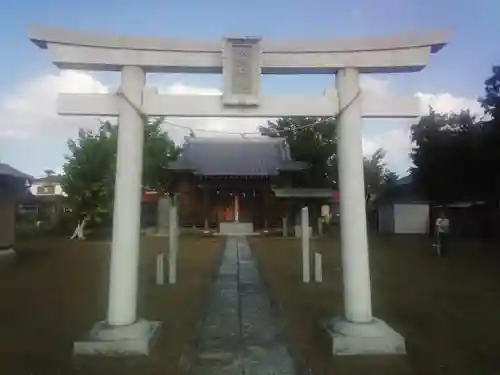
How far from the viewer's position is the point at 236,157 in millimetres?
33781

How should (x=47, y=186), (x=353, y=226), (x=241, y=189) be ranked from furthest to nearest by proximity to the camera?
(x=47, y=186) → (x=241, y=189) → (x=353, y=226)

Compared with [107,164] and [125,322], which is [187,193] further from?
[125,322]

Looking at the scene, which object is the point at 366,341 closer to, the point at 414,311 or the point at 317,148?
A: the point at 414,311

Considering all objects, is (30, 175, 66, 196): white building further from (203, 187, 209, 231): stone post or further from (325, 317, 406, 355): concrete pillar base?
(325, 317, 406, 355): concrete pillar base

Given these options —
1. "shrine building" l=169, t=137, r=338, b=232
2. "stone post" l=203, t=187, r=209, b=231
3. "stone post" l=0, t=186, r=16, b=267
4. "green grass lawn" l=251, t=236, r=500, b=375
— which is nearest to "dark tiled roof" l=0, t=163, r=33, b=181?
"stone post" l=0, t=186, r=16, b=267

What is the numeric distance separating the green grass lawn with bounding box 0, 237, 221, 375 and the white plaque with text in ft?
10.3

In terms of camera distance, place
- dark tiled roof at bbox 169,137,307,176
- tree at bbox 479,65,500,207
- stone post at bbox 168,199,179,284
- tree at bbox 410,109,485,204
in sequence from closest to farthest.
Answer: stone post at bbox 168,199,179,284, tree at bbox 479,65,500,207, tree at bbox 410,109,485,204, dark tiled roof at bbox 169,137,307,176

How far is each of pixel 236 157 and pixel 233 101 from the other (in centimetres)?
2727

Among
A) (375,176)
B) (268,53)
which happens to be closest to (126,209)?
(268,53)

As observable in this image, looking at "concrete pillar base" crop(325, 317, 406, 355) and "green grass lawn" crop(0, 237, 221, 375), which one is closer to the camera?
"green grass lawn" crop(0, 237, 221, 375)

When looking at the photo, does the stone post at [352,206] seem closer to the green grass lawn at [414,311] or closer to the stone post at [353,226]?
the stone post at [353,226]

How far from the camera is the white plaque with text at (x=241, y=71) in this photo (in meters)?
6.52

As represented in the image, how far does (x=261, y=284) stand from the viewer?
11727 mm

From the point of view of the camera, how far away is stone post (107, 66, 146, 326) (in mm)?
6348
